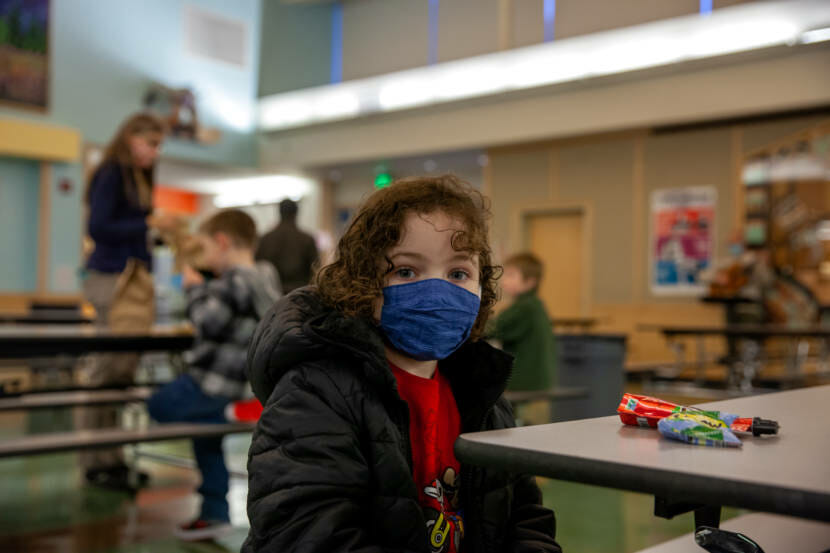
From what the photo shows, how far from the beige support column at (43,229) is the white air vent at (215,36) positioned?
10.4ft

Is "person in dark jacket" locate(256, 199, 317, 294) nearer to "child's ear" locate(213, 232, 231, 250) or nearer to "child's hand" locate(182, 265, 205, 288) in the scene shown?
"child's hand" locate(182, 265, 205, 288)

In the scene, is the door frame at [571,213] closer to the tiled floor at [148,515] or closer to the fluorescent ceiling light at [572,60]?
the fluorescent ceiling light at [572,60]

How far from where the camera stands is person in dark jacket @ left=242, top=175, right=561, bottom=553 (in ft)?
3.34

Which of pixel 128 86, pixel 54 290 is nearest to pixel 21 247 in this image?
pixel 54 290

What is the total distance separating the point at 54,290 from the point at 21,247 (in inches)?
27.3

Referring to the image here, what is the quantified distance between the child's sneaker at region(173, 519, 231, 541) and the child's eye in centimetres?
214

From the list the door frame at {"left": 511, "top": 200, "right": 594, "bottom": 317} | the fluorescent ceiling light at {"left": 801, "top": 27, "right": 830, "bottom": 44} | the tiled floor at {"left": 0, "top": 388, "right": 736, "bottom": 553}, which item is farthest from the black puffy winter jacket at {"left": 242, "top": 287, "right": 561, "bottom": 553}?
the door frame at {"left": 511, "top": 200, "right": 594, "bottom": 317}

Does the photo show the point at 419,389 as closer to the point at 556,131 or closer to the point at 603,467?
the point at 603,467

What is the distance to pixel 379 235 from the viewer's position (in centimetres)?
120

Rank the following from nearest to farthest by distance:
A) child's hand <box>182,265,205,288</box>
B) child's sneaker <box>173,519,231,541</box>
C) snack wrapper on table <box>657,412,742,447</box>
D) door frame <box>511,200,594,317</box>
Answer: snack wrapper on table <box>657,412,742,447</box> → child's sneaker <box>173,519,231,541</box> → child's hand <box>182,265,205,288</box> → door frame <box>511,200,594,317</box>

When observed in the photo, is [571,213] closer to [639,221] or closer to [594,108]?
[639,221]

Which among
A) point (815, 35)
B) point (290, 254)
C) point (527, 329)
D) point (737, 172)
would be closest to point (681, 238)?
point (737, 172)

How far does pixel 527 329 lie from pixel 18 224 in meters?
8.91

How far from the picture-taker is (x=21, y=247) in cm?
1085
